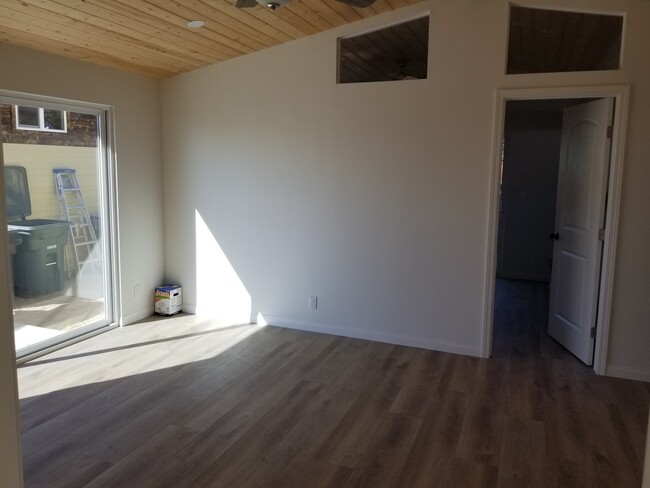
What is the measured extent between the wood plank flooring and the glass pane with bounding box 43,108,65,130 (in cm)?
191

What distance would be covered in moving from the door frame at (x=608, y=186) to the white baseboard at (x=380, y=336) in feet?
1.48

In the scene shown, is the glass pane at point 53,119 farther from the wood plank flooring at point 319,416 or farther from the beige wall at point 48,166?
the wood plank flooring at point 319,416

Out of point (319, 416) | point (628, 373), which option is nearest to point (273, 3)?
point (319, 416)

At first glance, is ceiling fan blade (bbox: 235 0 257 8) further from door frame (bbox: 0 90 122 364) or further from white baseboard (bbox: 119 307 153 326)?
white baseboard (bbox: 119 307 153 326)

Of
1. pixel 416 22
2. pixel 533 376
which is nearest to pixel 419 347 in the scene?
pixel 533 376

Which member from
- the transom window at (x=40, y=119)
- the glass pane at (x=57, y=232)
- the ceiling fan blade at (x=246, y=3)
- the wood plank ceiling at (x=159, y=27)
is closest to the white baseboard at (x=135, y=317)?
the glass pane at (x=57, y=232)

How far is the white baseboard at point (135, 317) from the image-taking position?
16.7 feet

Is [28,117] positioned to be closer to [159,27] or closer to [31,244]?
[31,244]

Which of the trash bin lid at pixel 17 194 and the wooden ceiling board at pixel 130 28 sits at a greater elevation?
the wooden ceiling board at pixel 130 28

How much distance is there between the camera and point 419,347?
4527 millimetres

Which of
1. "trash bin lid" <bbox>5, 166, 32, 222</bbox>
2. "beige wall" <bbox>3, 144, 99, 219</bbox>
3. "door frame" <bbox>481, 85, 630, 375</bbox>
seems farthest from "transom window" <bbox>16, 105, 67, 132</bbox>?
"door frame" <bbox>481, 85, 630, 375</bbox>

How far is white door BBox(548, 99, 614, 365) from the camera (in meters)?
3.96

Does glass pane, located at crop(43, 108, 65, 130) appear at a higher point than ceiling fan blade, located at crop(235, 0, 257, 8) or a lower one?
lower

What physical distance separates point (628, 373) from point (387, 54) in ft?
10.8
